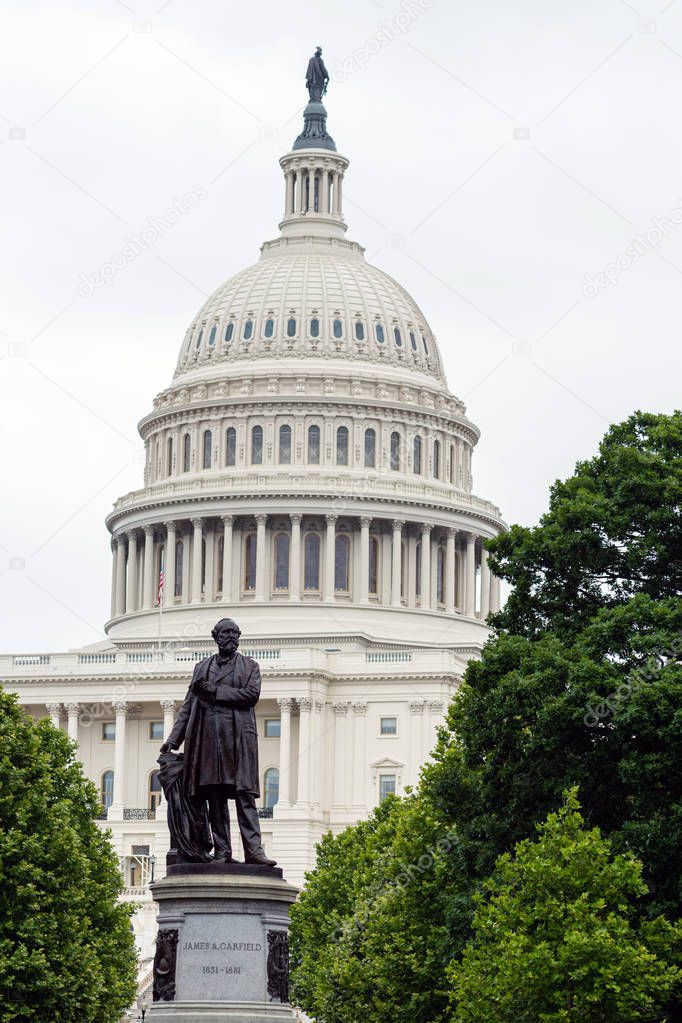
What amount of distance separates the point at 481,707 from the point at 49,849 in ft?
45.9

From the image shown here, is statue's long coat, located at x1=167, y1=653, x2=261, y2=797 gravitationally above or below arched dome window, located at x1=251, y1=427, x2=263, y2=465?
below

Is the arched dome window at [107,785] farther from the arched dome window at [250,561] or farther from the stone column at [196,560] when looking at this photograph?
the arched dome window at [250,561]

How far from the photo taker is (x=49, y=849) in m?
68.0

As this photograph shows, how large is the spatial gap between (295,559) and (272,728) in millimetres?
18504

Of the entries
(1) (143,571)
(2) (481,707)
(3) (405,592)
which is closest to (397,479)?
(3) (405,592)

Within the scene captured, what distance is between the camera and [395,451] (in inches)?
6796

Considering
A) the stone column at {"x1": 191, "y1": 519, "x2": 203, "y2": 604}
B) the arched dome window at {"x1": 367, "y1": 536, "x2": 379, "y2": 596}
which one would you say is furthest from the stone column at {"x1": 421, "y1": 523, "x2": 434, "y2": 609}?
the stone column at {"x1": 191, "y1": 519, "x2": 203, "y2": 604}

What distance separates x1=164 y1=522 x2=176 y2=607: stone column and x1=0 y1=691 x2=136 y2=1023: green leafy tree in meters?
92.5

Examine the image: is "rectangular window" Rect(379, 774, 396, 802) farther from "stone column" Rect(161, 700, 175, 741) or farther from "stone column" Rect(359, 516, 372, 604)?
"stone column" Rect(359, 516, 372, 604)

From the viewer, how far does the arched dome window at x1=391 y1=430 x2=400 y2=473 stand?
172 m

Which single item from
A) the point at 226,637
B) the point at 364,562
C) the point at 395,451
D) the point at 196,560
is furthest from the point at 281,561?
the point at 226,637

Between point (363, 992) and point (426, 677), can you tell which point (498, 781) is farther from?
point (426, 677)

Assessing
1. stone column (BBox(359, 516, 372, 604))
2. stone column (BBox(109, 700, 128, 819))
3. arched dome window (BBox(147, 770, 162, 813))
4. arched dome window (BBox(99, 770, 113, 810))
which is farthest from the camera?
stone column (BBox(359, 516, 372, 604))

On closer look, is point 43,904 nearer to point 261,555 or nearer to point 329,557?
point 329,557
